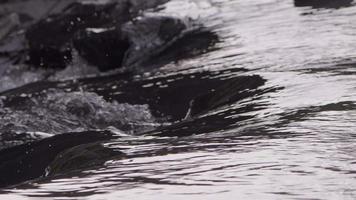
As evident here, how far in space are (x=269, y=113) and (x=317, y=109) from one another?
13.3 inches

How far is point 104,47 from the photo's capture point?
8.52 m

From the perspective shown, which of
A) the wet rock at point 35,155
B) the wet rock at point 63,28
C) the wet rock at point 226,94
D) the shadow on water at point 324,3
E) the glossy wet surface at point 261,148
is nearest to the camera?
the glossy wet surface at point 261,148

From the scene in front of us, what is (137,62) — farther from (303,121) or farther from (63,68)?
(303,121)

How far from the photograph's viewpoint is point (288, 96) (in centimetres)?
434

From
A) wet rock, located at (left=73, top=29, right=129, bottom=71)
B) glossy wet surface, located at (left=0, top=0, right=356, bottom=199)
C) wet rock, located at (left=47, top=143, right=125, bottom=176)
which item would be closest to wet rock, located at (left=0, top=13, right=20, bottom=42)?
wet rock, located at (left=73, top=29, right=129, bottom=71)

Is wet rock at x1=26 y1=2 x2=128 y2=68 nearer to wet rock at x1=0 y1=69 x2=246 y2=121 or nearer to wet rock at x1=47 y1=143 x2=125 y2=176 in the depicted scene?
wet rock at x1=0 y1=69 x2=246 y2=121

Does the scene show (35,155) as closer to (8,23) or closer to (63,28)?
(63,28)

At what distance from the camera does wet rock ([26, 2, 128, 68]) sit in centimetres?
939

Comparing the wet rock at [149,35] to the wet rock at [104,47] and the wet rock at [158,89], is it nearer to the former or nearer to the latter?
the wet rock at [104,47]

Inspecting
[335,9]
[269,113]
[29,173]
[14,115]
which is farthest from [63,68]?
[269,113]

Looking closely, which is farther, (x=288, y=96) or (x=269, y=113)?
(x=288, y=96)

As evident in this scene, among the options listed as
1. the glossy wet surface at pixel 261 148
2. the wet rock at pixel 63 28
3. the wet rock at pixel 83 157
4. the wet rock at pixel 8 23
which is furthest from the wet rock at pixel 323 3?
the wet rock at pixel 83 157

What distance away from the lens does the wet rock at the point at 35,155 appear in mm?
4324

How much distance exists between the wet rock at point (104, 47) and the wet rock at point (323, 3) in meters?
2.27
